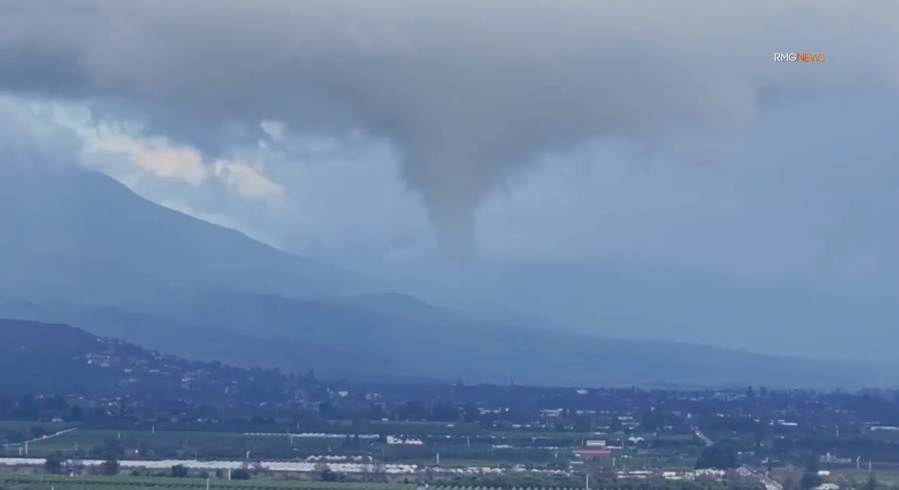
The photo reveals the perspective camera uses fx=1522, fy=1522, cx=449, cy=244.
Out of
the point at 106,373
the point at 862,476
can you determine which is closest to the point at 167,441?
the point at 862,476

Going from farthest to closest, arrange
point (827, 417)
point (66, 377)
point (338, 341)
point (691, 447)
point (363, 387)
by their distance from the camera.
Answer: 1. point (338, 341)
2. point (363, 387)
3. point (66, 377)
4. point (827, 417)
5. point (691, 447)

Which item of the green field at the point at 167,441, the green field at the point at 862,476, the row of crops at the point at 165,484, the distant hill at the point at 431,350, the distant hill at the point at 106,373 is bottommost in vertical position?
the green field at the point at 862,476

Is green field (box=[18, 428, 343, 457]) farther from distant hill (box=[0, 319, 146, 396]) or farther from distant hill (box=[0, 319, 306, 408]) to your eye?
distant hill (box=[0, 319, 146, 396])

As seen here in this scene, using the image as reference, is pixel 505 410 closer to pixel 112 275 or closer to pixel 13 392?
pixel 13 392

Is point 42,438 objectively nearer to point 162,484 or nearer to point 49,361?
point 162,484

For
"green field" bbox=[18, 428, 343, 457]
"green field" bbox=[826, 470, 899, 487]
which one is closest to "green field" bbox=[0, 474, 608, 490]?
"green field" bbox=[18, 428, 343, 457]

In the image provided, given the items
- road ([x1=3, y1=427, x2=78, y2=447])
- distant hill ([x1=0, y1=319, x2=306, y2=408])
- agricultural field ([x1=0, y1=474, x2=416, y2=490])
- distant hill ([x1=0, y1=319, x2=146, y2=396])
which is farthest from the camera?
distant hill ([x1=0, y1=319, x2=146, y2=396])

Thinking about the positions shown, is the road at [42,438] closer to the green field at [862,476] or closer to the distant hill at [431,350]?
the green field at [862,476]

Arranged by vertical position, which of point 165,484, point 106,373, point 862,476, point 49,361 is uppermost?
point 49,361

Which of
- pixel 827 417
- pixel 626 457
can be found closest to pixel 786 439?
pixel 626 457

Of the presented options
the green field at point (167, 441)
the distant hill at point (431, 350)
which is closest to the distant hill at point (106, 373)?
the green field at point (167, 441)

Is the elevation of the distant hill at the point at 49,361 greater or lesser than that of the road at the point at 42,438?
greater
